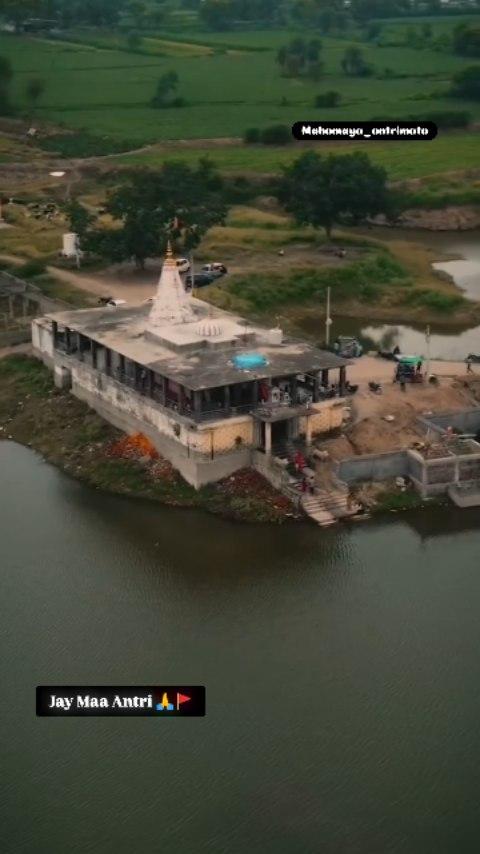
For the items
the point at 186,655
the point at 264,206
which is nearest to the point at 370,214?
the point at 264,206

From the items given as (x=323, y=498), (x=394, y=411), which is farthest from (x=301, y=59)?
(x=323, y=498)

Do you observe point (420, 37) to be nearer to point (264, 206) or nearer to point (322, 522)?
point (264, 206)

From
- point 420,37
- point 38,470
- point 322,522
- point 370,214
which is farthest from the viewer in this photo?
point 420,37

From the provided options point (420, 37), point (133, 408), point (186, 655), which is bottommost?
point (186, 655)

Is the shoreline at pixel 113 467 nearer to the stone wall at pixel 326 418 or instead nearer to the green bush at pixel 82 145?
the stone wall at pixel 326 418

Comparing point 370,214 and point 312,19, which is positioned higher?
point 312,19

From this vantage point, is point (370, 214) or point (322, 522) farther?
point (370, 214)

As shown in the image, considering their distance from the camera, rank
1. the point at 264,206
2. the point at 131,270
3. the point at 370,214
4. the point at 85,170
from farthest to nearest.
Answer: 1. the point at 85,170
2. the point at 264,206
3. the point at 370,214
4. the point at 131,270

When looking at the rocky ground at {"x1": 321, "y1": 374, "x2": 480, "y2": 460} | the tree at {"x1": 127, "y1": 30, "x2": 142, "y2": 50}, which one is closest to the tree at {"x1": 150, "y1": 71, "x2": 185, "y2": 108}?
the tree at {"x1": 127, "y1": 30, "x2": 142, "y2": 50}
